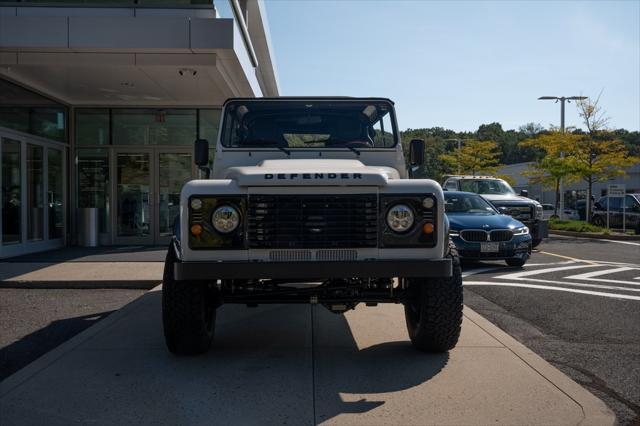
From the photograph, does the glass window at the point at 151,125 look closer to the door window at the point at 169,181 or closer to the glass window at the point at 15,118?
the door window at the point at 169,181

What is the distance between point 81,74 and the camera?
11.0 m

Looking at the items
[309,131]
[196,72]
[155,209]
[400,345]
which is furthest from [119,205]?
[400,345]

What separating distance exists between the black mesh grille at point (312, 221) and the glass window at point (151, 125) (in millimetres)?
10964

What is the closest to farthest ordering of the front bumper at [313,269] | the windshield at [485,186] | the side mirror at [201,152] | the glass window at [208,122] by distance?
the front bumper at [313,269] < the side mirror at [201,152] < the glass window at [208,122] < the windshield at [485,186]

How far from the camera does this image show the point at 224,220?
410 cm

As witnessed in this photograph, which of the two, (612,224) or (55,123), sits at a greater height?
(55,123)

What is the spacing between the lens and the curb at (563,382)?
353cm

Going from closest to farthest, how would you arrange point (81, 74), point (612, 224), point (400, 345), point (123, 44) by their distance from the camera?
point (400, 345) → point (123, 44) → point (81, 74) → point (612, 224)

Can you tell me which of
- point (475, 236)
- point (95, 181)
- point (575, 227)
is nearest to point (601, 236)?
point (575, 227)

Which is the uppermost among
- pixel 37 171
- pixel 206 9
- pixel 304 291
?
pixel 206 9

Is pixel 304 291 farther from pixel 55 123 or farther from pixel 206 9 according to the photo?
pixel 55 123

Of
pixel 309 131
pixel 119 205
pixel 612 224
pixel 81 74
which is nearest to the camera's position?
pixel 309 131

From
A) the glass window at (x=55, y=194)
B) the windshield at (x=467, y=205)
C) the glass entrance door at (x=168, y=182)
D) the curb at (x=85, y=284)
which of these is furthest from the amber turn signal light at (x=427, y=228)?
the glass window at (x=55, y=194)

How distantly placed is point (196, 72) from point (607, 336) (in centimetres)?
815
